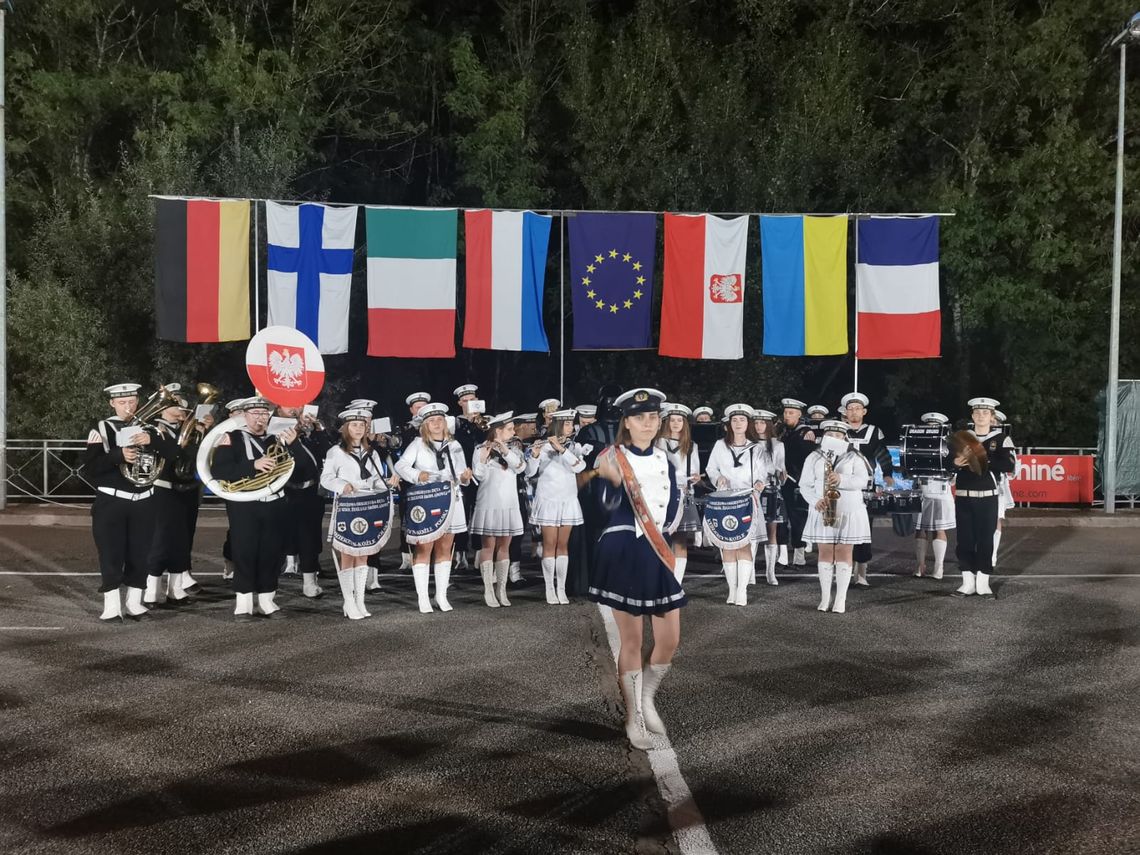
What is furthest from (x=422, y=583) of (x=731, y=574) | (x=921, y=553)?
(x=921, y=553)

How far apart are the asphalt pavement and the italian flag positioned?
25.0ft

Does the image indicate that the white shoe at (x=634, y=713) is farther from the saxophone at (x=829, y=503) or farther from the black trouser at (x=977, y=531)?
the black trouser at (x=977, y=531)

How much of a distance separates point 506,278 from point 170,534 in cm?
863

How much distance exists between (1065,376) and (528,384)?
39.8ft

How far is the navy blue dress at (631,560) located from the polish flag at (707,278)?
38.7 feet

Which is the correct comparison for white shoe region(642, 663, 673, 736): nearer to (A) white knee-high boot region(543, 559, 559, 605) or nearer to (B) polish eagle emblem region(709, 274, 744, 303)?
(A) white knee-high boot region(543, 559, 559, 605)

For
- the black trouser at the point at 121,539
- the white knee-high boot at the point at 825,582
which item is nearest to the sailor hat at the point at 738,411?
the white knee-high boot at the point at 825,582

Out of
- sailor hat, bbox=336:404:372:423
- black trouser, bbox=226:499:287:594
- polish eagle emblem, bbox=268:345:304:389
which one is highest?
polish eagle emblem, bbox=268:345:304:389

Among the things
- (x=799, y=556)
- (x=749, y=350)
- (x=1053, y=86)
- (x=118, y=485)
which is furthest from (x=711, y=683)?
(x=1053, y=86)

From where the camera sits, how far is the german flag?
1705cm

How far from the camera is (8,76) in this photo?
26.3 meters

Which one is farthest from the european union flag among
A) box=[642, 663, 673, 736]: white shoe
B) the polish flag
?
box=[642, 663, 673, 736]: white shoe

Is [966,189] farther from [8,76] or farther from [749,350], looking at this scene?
[8,76]

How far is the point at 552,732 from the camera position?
254 inches
